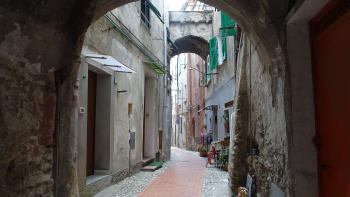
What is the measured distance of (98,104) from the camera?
25.0 feet

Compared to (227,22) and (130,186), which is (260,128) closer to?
(130,186)

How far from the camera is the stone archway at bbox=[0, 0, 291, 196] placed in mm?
3416

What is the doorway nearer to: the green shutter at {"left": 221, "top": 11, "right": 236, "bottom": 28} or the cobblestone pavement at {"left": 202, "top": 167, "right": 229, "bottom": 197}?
the cobblestone pavement at {"left": 202, "top": 167, "right": 229, "bottom": 197}

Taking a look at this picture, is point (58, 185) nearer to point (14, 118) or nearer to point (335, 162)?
point (14, 118)

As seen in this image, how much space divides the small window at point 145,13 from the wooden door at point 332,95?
8301mm

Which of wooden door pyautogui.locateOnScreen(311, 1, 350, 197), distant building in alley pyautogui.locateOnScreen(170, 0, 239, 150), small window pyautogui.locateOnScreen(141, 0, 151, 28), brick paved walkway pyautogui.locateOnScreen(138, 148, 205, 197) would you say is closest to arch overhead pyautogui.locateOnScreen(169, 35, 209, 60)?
distant building in alley pyautogui.locateOnScreen(170, 0, 239, 150)

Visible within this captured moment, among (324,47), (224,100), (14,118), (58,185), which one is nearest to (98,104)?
(58,185)

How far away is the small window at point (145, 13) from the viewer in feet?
36.8

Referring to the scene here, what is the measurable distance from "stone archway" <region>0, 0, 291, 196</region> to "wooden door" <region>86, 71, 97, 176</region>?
9.61 feet

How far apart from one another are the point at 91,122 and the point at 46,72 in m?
3.66

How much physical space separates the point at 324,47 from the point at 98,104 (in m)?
5.39

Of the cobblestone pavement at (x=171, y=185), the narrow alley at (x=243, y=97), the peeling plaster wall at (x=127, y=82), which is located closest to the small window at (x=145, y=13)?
the peeling plaster wall at (x=127, y=82)

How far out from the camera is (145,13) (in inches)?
458

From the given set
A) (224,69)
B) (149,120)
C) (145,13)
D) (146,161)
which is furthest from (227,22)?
(146,161)
